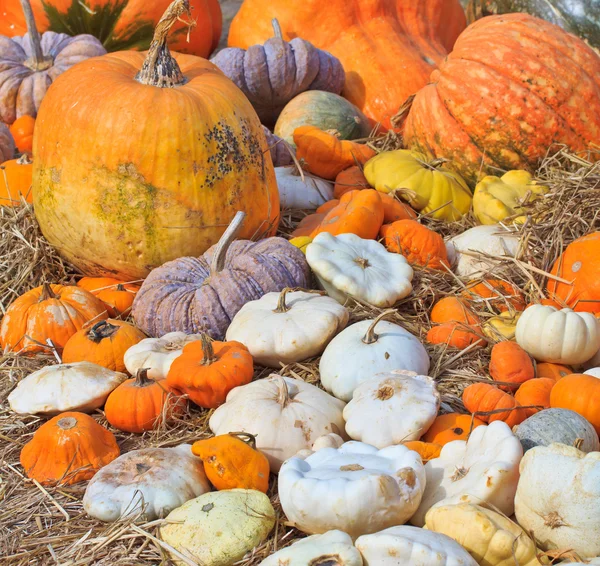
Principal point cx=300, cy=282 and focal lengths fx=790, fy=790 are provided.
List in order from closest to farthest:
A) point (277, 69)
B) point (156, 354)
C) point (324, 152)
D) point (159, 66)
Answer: point (156, 354)
point (159, 66)
point (324, 152)
point (277, 69)

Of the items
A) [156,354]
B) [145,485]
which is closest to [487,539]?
[145,485]

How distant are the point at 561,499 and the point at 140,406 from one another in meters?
1.69

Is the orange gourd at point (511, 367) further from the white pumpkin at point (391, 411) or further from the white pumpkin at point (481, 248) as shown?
the white pumpkin at point (481, 248)

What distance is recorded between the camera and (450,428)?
2994mm

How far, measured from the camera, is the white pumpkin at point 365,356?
10.8 ft

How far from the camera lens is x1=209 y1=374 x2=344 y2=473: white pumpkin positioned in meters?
2.95

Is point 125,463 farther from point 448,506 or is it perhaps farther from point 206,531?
point 448,506

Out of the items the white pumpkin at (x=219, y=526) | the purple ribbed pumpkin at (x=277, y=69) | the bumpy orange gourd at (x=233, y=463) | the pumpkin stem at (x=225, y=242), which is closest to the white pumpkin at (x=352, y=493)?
the white pumpkin at (x=219, y=526)

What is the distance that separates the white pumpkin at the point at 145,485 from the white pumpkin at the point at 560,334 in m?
1.53

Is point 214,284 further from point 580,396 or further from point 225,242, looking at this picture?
point 580,396

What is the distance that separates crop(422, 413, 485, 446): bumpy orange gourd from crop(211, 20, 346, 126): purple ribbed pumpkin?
12.2 ft

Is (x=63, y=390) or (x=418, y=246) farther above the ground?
(x=418, y=246)

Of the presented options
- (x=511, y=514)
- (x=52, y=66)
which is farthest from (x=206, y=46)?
(x=511, y=514)

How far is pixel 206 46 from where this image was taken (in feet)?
24.9
